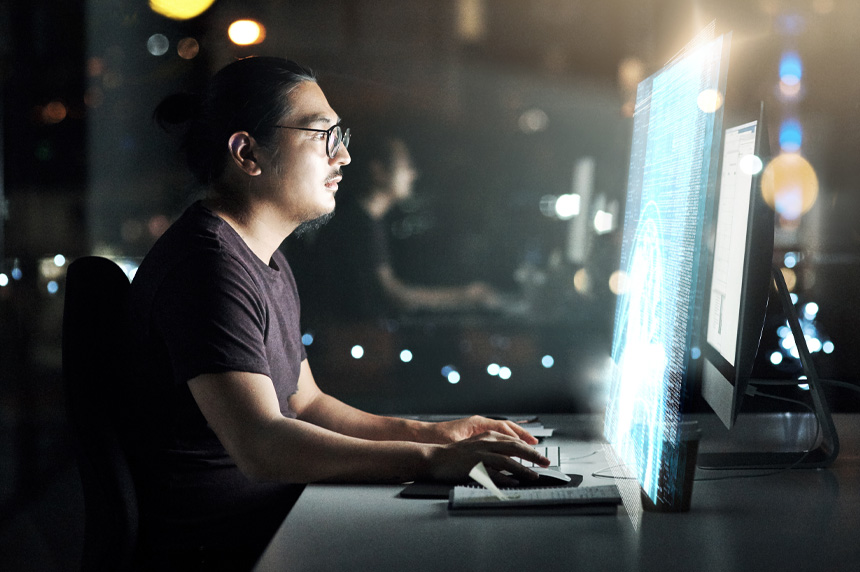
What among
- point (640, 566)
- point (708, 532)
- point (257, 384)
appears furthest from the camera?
point (257, 384)

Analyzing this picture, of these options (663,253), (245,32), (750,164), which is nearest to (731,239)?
(750,164)

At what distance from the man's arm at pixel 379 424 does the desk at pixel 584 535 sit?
12.2 inches

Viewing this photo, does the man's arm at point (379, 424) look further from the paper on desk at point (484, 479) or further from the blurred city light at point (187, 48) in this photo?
the blurred city light at point (187, 48)

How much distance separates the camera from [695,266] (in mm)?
858

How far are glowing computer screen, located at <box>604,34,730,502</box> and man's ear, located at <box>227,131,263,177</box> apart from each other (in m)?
0.73

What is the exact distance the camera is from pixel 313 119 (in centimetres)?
146

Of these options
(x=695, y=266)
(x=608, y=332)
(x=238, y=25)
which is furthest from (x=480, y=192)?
(x=695, y=266)

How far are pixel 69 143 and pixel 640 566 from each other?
1.72 meters

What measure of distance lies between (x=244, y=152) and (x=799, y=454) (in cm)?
118

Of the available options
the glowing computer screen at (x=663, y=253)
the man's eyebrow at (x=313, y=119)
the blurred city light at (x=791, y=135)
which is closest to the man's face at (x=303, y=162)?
the man's eyebrow at (x=313, y=119)

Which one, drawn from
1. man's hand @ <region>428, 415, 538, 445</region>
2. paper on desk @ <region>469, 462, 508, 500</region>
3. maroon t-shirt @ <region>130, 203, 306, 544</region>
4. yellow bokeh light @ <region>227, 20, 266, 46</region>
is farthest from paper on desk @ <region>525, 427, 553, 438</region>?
Answer: yellow bokeh light @ <region>227, 20, 266, 46</region>

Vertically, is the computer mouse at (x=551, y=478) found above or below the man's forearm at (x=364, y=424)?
above

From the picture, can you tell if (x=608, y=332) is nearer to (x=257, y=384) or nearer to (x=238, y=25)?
(x=257, y=384)

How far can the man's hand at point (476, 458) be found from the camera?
3.68ft
